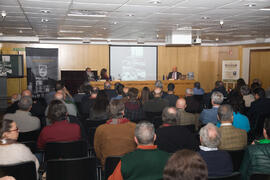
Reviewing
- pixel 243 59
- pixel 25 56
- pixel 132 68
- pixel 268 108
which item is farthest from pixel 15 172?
pixel 243 59

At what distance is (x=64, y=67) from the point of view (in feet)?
46.4

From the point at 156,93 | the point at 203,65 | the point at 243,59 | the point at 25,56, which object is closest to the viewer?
the point at 156,93

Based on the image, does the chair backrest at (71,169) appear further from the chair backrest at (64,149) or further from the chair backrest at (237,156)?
the chair backrest at (237,156)

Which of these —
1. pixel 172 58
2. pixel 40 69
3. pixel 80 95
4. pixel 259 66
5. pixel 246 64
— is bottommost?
pixel 80 95

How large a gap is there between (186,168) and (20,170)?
1.83 m

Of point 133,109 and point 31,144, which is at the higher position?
point 133,109

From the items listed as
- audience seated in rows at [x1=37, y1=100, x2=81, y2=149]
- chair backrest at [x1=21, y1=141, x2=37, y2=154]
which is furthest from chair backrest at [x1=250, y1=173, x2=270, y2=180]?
chair backrest at [x1=21, y1=141, x2=37, y2=154]

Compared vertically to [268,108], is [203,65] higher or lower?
higher

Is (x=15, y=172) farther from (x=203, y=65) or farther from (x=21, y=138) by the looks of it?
(x=203, y=65)

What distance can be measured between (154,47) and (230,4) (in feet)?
34.0

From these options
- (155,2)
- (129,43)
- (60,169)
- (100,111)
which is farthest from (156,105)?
(129,43)

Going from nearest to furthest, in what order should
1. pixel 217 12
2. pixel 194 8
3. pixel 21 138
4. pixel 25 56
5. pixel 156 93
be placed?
pixel 21 138
pixel 194 8
pixel 217 12
pixel 156 93
pixel 25 56

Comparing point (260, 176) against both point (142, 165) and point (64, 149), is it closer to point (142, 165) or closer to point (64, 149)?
point (142, 165)

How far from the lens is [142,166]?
86.7 inches
